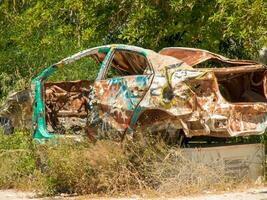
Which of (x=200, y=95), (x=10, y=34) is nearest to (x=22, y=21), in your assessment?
(x=10, y=34)

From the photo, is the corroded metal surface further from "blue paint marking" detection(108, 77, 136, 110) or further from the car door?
"blue paint marking" detection(108, 77, 136, 110)

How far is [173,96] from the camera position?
8.84m

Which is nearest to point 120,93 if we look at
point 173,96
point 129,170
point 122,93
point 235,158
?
point 122,93

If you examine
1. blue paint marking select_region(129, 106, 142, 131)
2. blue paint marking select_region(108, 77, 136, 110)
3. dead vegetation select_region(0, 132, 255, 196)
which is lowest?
dead vegetation select_region(0, 132, 255, 196)

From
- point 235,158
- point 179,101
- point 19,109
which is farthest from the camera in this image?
point 19,109

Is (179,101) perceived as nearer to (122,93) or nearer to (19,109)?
(122,93)

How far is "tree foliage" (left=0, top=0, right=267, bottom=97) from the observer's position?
11.4 metres

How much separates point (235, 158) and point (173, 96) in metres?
1.44

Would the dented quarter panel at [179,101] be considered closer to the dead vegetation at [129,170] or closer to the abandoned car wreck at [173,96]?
the abandoned car wreck at [173,96]

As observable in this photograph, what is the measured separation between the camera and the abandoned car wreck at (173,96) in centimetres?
884

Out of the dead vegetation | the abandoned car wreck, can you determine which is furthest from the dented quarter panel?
the dead vegetation

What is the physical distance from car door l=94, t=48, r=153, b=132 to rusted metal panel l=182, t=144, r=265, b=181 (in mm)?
989

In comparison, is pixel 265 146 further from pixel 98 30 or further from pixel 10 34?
pixel 10 34

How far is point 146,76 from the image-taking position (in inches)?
366
